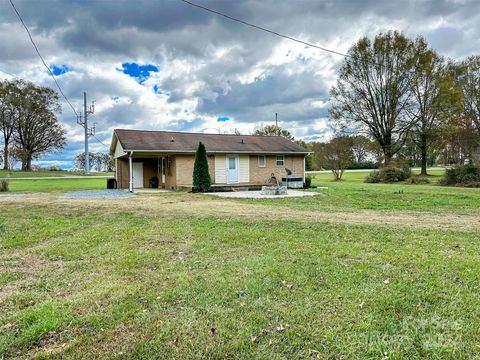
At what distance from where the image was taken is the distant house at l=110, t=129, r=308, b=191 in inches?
755

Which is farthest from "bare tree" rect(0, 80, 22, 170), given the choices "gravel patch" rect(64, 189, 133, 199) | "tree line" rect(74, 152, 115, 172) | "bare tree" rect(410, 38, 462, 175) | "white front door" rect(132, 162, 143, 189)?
"bare tree" rect(410, 38, 462, 175)

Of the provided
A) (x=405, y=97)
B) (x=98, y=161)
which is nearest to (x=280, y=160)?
(x=405, y=97)

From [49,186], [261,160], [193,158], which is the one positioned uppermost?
[193,158]

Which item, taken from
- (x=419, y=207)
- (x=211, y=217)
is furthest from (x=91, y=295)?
(x=419, y=207)

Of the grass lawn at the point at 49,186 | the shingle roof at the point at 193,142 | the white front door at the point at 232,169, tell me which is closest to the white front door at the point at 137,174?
the shingle roof at the point at 193,142

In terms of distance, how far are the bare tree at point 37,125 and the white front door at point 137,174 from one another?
28625 mm

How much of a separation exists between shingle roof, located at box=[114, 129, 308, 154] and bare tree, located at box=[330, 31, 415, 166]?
9599 millimetres

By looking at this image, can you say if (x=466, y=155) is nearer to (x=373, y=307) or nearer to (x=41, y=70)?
(x=373, y=307)

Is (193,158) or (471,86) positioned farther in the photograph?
(471,86)

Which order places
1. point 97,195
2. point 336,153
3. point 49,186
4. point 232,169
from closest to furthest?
point 97,195, point 232,169, point 49,186, point 336,153

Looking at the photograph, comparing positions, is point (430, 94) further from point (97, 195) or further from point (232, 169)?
point (97, 195)

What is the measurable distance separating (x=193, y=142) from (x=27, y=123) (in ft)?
110

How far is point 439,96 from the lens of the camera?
2730cm

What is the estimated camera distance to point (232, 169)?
20.7 metres
